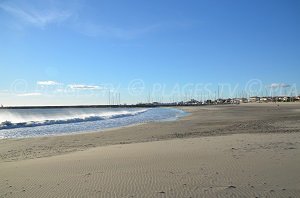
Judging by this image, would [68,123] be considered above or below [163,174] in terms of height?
below

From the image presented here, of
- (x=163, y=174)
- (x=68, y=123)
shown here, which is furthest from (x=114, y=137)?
(x=68, y=123)

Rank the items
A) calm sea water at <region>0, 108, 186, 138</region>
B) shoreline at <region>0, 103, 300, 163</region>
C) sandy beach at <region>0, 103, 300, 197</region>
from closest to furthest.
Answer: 1. sandy beach at <region>0, 103, 300, 197</region>
2. shoreline at <region>0, 103, 300, 163</region>
3. calm sea water at <region>0, 108, 186, 138</region>

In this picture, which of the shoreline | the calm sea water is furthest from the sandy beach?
the calm sea water

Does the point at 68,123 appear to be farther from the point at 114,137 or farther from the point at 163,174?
the point at 163,174

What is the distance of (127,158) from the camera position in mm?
10758

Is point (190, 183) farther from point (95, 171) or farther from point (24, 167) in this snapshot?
point (24, 167)

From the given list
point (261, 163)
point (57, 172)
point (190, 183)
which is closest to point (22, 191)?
point (57, 172)

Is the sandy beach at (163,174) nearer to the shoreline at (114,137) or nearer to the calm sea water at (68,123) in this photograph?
the shoreline at (114,137)

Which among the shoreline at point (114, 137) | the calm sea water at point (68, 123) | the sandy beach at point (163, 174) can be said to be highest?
the sandy beach at point (163, 174)

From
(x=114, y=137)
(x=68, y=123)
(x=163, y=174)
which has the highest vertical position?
(x=163, y=174)

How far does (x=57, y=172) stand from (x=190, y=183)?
3.65 m

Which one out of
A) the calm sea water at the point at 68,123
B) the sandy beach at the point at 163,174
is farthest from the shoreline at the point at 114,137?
the calm sea water at the point at 68,123

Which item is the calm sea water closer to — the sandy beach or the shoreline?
the shoreline

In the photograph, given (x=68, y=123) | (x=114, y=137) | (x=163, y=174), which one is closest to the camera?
(x=163, y=174)
